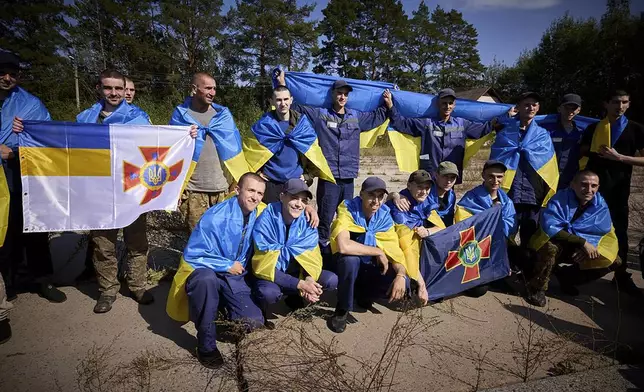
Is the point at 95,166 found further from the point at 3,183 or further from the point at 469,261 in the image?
the point at 469,261

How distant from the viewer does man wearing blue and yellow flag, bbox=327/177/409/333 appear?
3.38 meters

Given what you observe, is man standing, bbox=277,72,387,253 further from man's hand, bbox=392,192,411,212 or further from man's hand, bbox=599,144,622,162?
man's hand, bbox=599,144,622,162

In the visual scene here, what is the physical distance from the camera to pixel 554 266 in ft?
13.8

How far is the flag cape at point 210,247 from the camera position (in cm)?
300

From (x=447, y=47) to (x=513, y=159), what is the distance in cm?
4329

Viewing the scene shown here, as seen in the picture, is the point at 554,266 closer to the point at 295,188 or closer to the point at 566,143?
the point at 566,143

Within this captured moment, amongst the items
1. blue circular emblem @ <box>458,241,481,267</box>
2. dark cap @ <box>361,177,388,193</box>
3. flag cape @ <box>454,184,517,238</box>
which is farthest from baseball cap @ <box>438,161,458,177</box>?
dark cap @ <box>361,177,388,193</box>

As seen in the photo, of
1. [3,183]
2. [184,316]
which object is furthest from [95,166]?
[184,316]

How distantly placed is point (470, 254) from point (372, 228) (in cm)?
123

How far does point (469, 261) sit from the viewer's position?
158 inches

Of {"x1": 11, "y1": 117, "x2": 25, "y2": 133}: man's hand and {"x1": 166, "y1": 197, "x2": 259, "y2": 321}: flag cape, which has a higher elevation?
{"x1": 11, "y1": 117, "x2": 25, "y2": 133}: man's hand

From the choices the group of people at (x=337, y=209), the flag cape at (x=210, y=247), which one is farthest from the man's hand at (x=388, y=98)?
the flag cape at (x=210, y=247)

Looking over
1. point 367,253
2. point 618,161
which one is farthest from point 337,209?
point 618,161

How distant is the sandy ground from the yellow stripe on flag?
1365 mm
